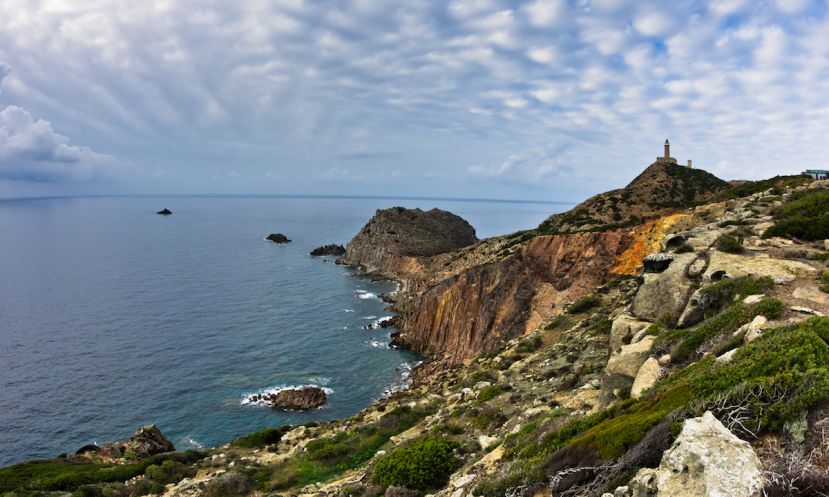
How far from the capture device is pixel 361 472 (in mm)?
18031

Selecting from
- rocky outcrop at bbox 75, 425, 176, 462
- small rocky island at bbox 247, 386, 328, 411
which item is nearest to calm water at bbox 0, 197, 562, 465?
small rocky island at bbox 247, 386, 328, 411

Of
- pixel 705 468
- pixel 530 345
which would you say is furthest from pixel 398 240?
pixel 705 468

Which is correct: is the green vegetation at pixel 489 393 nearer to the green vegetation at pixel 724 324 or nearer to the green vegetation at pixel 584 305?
the green vegetation at pixel 724 324

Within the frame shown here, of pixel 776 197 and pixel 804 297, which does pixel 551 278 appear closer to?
pixel 776 197

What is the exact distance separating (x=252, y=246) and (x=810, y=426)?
16114 centimetres

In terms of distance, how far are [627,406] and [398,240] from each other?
113 meters

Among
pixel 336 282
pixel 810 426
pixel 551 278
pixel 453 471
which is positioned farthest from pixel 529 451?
pixel 336 282

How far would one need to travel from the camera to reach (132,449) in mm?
31812

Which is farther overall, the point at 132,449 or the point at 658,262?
the point at 132,449

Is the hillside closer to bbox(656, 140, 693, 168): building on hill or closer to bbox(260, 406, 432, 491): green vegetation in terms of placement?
bbox(656, 140, 693, 168): building on hill

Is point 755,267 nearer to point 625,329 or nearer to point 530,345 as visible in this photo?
point 625,329

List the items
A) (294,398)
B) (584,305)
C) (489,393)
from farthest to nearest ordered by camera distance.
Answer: (294,398), (584,305), (489,393)

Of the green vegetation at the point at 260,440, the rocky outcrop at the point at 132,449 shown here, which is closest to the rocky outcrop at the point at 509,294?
the green vegetation at the point at 260,440

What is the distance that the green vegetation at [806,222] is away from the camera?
64.8ft
